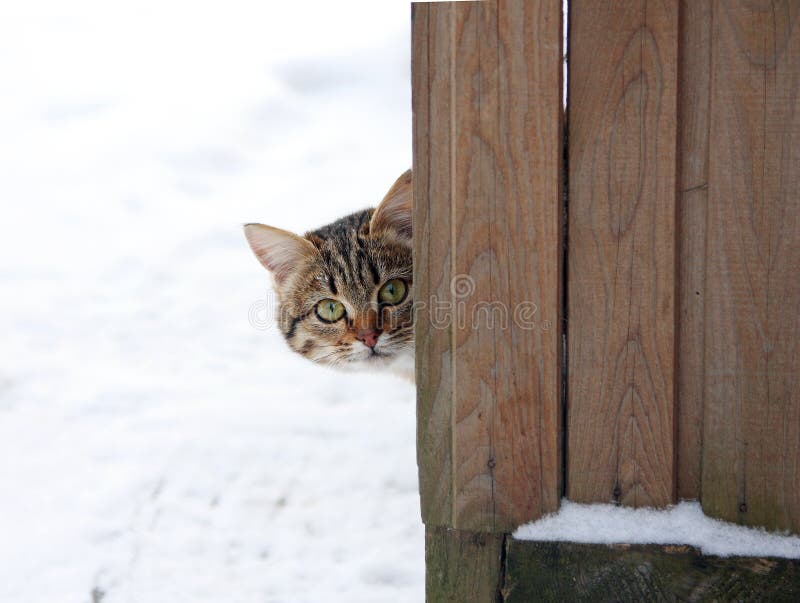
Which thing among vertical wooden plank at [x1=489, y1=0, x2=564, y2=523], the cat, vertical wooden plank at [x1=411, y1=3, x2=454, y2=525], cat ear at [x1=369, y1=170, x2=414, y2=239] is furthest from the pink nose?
vertical wooden plank at [x1=489, y1=0, x2=564, y2=523]

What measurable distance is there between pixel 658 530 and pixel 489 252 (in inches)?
31.9

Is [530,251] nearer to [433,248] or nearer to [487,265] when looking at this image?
[487,265]

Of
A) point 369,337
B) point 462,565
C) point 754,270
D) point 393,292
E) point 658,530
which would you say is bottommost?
point 462,565

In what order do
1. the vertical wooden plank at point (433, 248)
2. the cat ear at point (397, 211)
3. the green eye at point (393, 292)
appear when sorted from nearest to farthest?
the vertical wooden plank at point (433, 248), the cat ear at point (397, 211), the green eye at point (393, 292)

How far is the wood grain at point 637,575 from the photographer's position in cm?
183

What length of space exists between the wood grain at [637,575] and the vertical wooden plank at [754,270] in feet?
0.41

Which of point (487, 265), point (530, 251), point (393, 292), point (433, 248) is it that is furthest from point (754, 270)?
point (393, 292)

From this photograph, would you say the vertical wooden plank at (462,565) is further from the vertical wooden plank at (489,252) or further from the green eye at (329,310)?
the green eye at (329,310)

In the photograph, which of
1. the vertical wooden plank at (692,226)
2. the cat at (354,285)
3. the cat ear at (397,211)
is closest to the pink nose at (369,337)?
the cat at (354,285)

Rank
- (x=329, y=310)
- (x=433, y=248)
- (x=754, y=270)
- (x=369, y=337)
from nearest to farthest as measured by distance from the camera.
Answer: (x=754, y=270), (x=433, y=248), (x=369, y=337), (x=329, y=310)

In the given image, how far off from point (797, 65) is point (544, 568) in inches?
53.4

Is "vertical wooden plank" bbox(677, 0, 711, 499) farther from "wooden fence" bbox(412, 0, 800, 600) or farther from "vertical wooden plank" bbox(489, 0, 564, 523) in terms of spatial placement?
"vertical wooden plank" bbox(489, 0, 564, 523)

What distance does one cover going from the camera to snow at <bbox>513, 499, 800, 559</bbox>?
1832 mm

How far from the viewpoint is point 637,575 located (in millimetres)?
1873
